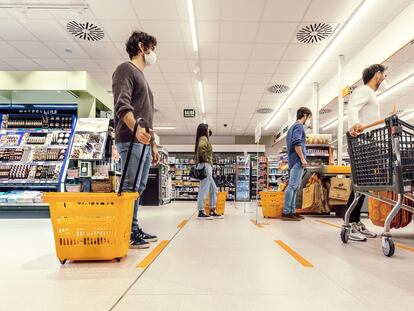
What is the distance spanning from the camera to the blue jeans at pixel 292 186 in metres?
4.83

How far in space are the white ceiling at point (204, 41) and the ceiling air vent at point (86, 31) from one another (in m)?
0.12

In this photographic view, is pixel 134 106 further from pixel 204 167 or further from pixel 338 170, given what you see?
pixel 338 170

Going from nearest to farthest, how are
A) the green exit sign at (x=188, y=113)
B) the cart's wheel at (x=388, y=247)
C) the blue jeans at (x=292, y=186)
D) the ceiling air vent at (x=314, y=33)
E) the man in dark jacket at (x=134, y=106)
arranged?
1. the cart's wheel at (x=388, y=247)
2. the man in dark jacket at (x=134, y=106)
3. the blue jeans at (x=292, y=186)
4. the ceiling air vent at (x=314, y=33)
5. the green exit sign at (x=188, y=113)

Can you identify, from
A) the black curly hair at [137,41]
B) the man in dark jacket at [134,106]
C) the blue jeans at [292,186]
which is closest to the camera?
the man in dark jacket at [134,106]

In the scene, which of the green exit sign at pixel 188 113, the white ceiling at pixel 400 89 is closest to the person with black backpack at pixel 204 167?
the white ceiling at pixel 400 89

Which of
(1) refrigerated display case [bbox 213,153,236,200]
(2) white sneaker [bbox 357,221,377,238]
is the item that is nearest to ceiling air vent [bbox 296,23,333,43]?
(2) white sneaker [bbox 357,221,377,238]

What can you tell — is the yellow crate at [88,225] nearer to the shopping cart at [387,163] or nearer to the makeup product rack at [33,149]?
the shopping cart at [387,163]

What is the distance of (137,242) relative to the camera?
2.51 metres

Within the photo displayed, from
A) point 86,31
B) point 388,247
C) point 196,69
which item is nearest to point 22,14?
point 86,31

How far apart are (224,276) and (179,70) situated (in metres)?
7.16

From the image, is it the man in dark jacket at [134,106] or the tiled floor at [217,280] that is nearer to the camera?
the tiled floor at [217,280]

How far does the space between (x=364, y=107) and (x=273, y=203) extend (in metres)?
2.65

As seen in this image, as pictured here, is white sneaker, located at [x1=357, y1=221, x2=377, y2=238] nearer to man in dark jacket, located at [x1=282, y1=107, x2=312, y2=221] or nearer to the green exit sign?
man in dark jacket, located at [x1=282, y1=107, x2=312, y2=221]

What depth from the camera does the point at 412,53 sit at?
6.10m
